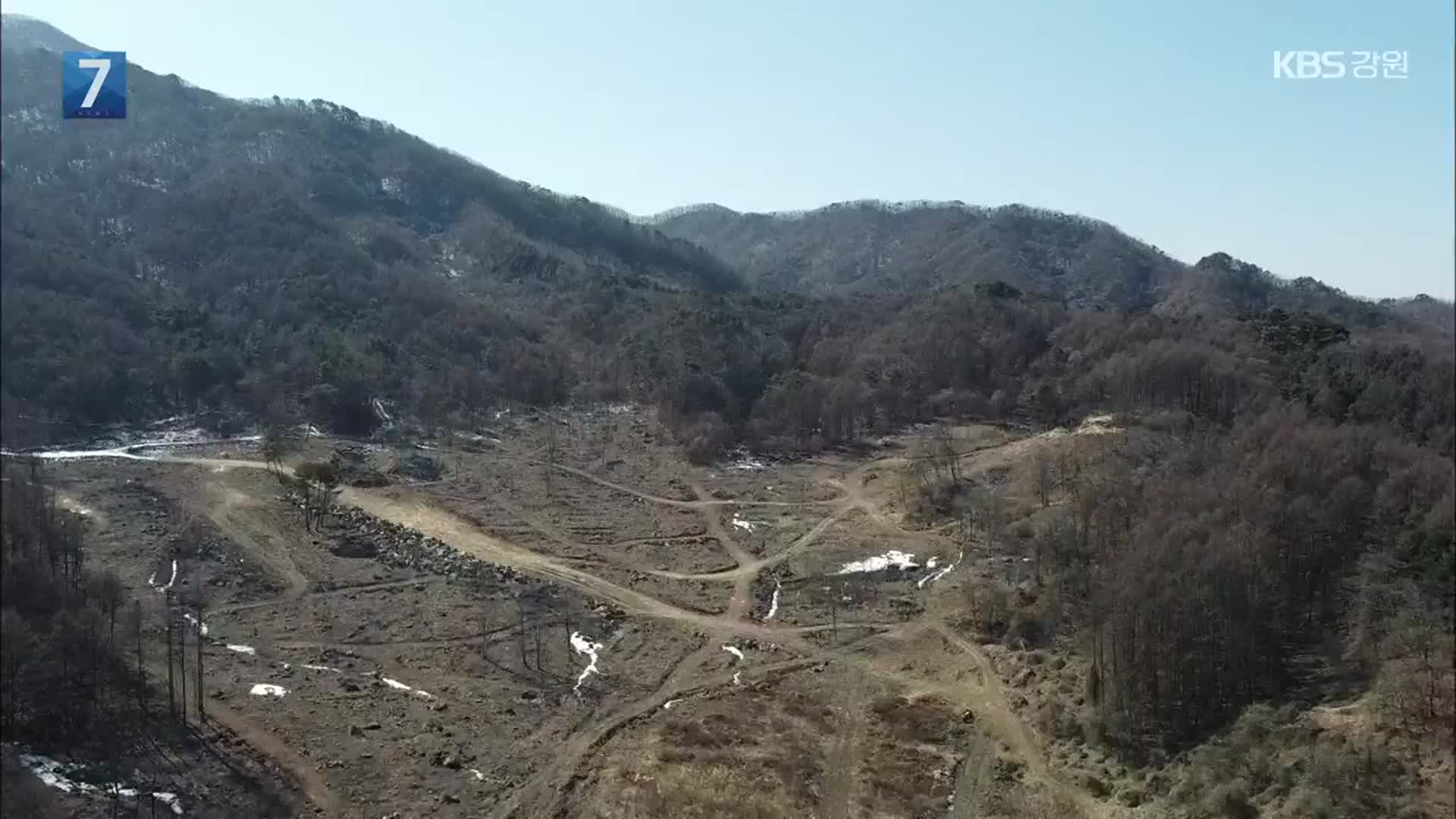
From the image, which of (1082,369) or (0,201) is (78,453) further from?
(1082,369)

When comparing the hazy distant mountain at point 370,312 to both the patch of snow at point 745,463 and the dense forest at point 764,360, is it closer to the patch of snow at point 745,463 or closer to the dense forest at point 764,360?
the dense forest at point 764,360

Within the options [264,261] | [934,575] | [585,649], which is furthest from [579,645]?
[264,261]

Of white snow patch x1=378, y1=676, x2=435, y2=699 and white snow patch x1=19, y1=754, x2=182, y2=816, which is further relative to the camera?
white snow patch x1=378, y1=676, x2=435, y2=699

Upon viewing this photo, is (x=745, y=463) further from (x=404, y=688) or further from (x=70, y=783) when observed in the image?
(x=70, y=783)

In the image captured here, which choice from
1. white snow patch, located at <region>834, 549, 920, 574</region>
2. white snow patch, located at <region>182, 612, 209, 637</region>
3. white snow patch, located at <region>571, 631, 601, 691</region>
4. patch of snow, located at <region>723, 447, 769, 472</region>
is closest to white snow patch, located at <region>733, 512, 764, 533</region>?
white snow patch, located at <region>834, 549, 920, 574</region>

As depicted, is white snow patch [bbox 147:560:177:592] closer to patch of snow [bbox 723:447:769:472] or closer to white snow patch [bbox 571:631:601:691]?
white snow patch [bbox 571:631:601:691]

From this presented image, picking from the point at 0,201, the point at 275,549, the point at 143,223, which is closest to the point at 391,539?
the point at 275,549

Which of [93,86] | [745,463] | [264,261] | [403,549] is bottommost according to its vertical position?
[403,549]
